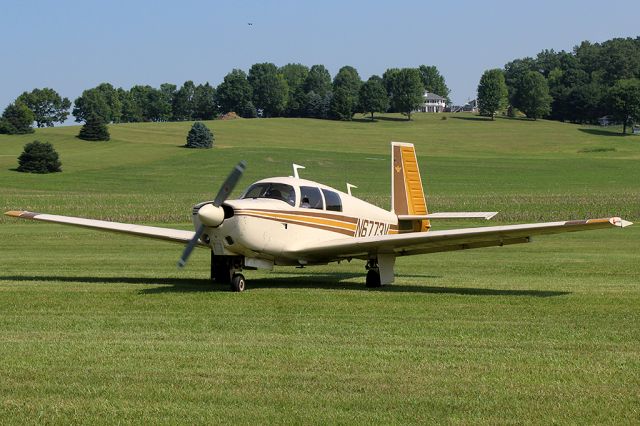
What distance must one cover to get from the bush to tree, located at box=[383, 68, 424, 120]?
9301 centimetres

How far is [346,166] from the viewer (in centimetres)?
8550

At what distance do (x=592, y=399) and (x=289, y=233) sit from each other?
974cm

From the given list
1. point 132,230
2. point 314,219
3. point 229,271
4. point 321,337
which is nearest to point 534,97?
point 132,230

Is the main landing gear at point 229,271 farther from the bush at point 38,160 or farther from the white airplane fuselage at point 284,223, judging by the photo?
the bush at point 38,160

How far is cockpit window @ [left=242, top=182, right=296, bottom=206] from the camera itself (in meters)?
17.9

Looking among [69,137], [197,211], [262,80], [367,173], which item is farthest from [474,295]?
[262,80]

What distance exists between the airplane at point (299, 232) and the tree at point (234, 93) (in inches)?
6771

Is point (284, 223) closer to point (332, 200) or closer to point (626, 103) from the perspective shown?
point (332, 200)

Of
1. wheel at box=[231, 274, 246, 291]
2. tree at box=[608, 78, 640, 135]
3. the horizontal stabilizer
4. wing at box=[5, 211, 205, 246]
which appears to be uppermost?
the horizontal stabilizer

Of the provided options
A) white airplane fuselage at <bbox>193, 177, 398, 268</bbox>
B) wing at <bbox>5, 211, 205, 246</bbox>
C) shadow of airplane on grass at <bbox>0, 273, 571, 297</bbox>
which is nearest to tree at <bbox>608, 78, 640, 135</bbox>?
shadow of airplane on grass at <bbox>0, 273, 571, 297</bbox>

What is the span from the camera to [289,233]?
17766 mm

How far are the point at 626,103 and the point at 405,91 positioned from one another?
36.3 meters

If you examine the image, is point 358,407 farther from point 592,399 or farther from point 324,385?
point 592,399

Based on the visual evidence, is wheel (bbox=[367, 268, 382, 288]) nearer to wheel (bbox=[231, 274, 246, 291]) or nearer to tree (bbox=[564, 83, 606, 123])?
wheel (bbox=[231, 274, 246, 291])
